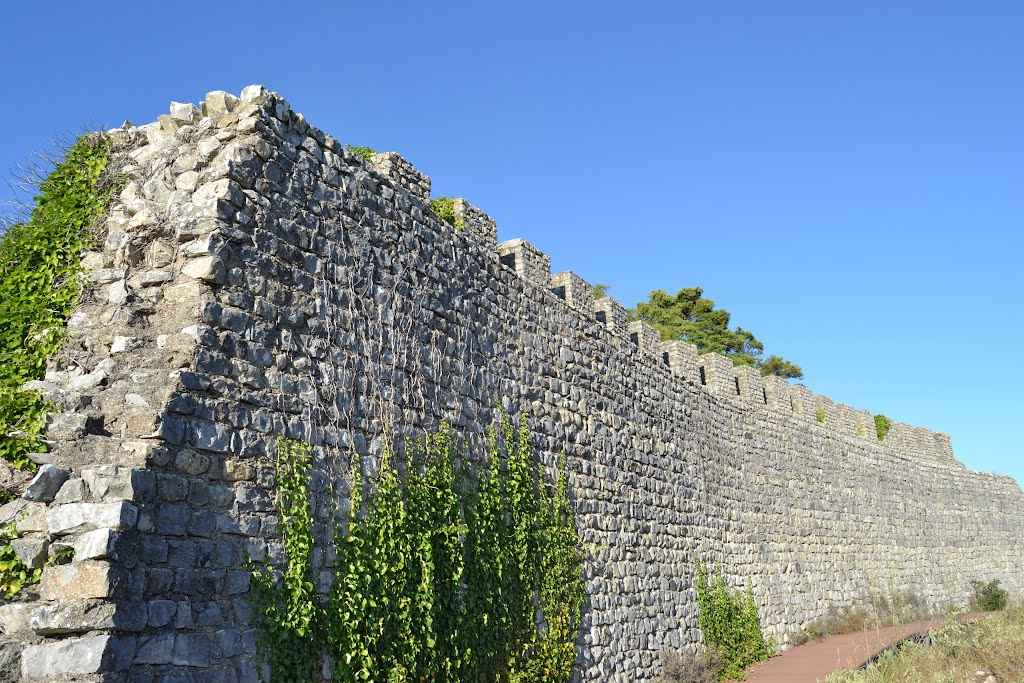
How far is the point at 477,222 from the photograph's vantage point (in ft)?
28.8

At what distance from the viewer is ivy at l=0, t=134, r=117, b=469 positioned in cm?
534

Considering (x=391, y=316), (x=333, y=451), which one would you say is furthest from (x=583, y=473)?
(x=333, y=451)

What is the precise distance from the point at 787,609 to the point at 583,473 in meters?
6.64

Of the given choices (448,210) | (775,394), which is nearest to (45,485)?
(448,210)

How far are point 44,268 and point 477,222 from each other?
4233 mm

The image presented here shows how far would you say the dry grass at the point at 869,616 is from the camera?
47.7 ft

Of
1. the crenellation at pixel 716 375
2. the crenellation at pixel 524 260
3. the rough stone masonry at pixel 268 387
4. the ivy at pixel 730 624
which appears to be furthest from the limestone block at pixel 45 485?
the crenellation at pixel 716 375

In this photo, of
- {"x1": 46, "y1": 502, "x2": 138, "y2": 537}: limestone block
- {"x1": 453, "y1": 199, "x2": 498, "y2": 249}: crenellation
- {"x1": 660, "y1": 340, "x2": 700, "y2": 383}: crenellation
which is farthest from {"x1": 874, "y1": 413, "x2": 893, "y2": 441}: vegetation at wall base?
{"x1": 46, "y1": 502, "x2": 138, "y2": 537}: limestone block

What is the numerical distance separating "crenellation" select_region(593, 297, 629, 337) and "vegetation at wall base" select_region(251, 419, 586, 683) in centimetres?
285

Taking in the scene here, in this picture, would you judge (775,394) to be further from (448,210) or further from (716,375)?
(448,210)

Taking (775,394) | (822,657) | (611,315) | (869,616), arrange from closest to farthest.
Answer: (611,315)
(822,657)
(869,616)
(775,394)

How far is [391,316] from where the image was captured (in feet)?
22.0

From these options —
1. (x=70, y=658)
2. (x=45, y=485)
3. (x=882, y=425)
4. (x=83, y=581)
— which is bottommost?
(x=70, y=658)

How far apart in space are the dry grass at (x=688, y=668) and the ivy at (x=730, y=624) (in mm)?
337
